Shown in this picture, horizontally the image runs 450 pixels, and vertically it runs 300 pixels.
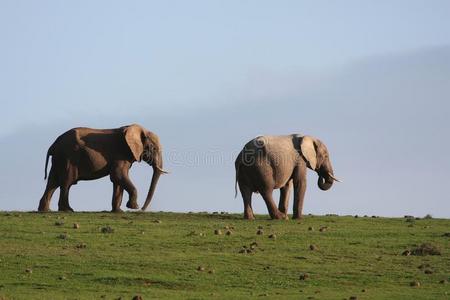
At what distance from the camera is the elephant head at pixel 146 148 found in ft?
144

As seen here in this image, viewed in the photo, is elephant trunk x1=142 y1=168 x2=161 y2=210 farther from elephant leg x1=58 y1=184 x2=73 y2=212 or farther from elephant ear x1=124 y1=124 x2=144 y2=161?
elephant leg x1=58 y1=184 x2=73 y2=212

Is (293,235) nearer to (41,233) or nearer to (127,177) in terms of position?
(41,233)

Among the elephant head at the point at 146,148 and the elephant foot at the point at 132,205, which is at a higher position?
the elephant head at the point at 146,148

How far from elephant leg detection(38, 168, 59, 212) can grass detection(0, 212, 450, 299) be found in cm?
463

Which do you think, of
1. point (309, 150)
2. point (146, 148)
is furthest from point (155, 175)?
point (309, 150)

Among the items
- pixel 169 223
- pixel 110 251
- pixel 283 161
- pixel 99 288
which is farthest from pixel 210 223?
pixel 99 288

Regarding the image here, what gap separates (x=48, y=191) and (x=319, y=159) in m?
9.90

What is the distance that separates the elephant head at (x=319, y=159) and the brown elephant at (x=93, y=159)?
20.8ft

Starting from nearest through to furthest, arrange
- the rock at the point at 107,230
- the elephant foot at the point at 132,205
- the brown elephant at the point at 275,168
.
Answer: the rock at the point at 107,230 < the brown elephant at the point at 275,168 < the elephant foot at the point at 132,205

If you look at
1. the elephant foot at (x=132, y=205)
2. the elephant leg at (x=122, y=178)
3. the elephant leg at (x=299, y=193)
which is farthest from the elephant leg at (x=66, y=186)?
the elephant leg at (x=299, y=193)

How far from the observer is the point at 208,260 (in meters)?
30.6

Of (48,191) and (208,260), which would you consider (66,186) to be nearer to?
(48,191)

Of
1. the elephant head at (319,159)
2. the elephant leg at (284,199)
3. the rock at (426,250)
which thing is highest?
the elephant head at (319,159)

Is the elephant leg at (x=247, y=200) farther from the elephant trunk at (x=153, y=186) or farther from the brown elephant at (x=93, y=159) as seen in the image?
the elephant trunk at (x=153, y=186)
